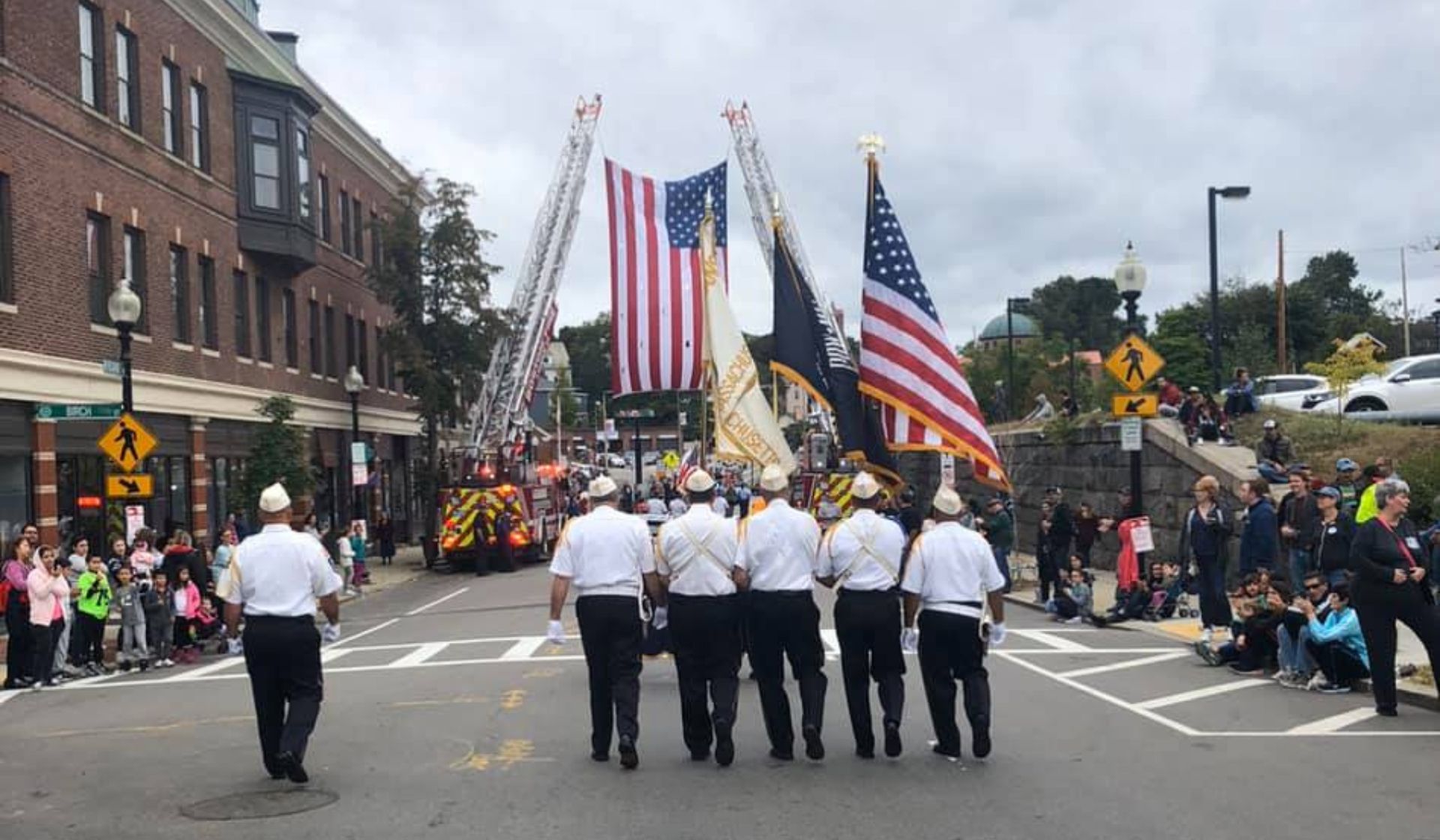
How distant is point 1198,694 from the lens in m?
11.7

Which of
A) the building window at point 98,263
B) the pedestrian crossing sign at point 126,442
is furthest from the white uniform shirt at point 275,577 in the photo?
the building window at point 98,263

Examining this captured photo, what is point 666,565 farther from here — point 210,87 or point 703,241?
point 210,87

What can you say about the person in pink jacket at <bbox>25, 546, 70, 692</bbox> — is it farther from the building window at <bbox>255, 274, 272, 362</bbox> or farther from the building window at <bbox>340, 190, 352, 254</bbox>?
the building window at <bbox>340, 190, 352, 254</bbox>

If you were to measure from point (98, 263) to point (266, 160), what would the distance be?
8427 mm

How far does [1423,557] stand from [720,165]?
18343 mm

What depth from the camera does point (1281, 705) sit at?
11016 mm

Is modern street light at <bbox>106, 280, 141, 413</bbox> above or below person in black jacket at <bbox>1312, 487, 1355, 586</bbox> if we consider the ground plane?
above

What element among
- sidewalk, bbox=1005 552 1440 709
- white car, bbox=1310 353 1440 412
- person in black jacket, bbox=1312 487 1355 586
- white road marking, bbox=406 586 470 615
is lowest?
white road marking, bbox=406 586 470 615

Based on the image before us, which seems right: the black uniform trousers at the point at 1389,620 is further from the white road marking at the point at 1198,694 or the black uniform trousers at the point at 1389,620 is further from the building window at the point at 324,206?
the building window at the point at 324,206

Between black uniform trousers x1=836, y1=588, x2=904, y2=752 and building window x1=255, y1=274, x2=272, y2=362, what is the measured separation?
26.5 metres

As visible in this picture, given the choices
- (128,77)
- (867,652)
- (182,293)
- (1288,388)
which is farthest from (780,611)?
(1288,388)

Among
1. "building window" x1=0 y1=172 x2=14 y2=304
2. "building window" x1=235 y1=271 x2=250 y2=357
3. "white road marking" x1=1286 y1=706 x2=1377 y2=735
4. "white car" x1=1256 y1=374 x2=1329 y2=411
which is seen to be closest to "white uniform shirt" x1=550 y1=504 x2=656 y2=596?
"white road marking" x1=1286 y1=706 x2=1377 y2=735

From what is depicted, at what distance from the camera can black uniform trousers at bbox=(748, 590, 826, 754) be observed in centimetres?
884

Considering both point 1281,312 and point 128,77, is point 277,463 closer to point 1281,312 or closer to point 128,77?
point 128,77
